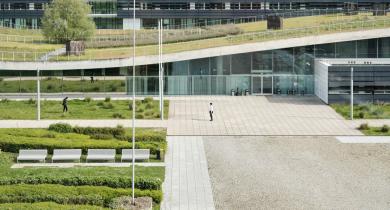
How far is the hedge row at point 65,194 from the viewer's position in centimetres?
3819

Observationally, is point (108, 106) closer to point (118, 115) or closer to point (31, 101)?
point (118, 115)

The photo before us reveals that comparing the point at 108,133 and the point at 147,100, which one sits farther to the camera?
the point at 147,100

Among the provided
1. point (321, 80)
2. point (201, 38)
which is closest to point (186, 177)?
point (321, 80)

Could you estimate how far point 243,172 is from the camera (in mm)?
46500

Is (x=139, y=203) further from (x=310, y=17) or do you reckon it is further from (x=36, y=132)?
(x=310, y=17)

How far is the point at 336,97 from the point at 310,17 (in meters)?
18.0

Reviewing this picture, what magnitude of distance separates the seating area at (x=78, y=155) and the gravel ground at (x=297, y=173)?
13.0ft

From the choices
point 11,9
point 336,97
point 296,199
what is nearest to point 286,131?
point 336,97

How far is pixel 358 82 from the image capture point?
70.4m

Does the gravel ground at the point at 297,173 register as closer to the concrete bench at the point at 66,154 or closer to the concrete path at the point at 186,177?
the concrete path at the point at 186,177

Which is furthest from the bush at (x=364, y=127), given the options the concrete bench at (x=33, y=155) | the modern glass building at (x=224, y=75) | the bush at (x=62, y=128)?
the concrete bench at (x=33, y=155)

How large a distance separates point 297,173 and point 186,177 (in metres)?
5.74

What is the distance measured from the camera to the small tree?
89.8 m

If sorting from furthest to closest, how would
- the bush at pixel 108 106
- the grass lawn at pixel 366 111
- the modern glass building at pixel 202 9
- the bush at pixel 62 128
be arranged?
the modern glass building at pixel 202 9 → the bush at pixel 108 106 → the grass lawn at pixel 366 111 → the bush at pixel 62 128
